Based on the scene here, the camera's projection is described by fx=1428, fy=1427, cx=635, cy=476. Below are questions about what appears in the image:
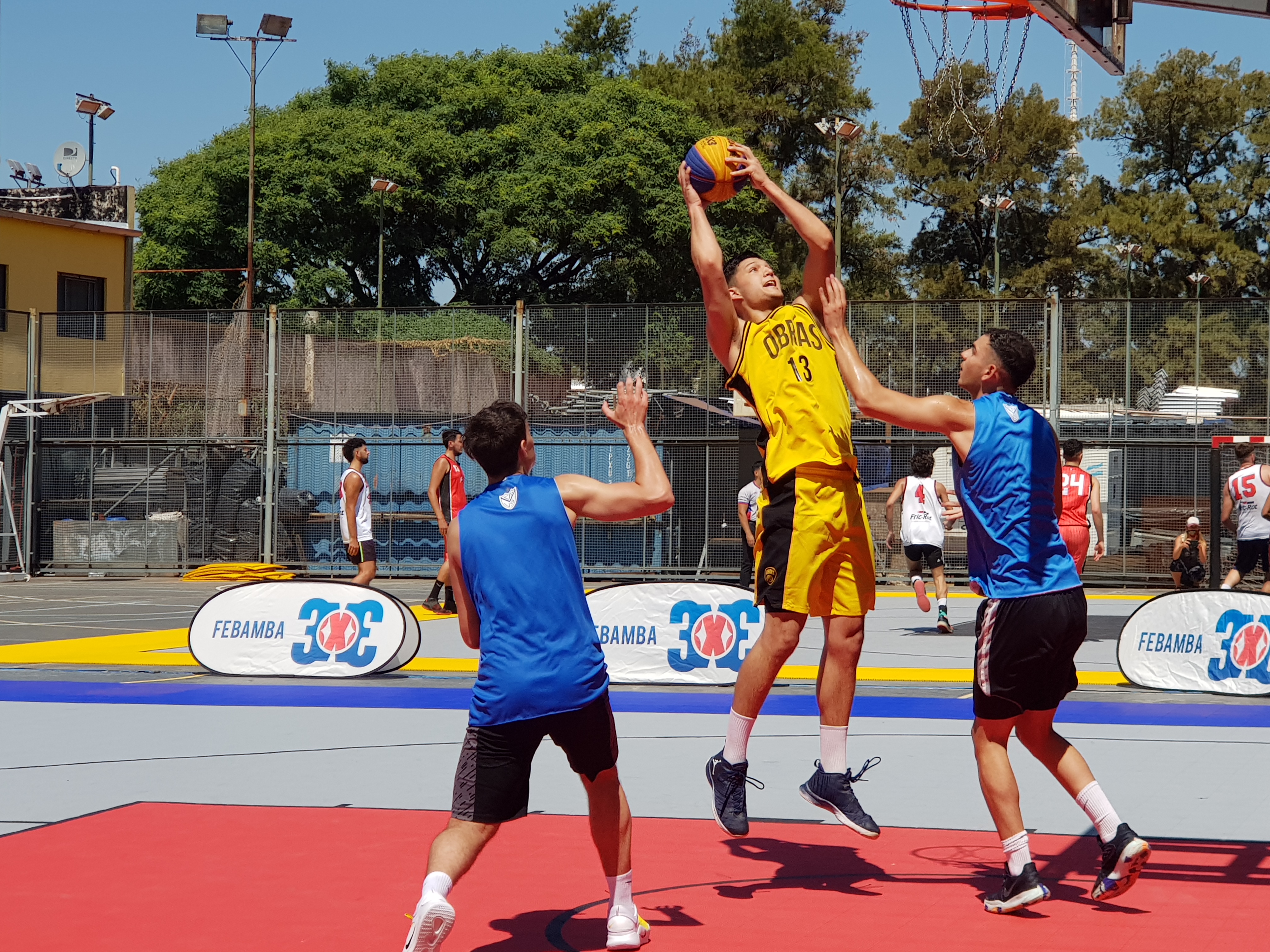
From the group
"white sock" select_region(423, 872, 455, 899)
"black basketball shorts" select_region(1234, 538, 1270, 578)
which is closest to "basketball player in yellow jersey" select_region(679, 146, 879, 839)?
"white sock" select_region(423, 872, 455, 899)

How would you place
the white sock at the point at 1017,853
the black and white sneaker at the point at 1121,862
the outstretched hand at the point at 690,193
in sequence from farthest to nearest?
the outstretched hand at the point at 690,193 → the white sock at the point at 1017,853 → the black and white sneaker at the point at 1121,862

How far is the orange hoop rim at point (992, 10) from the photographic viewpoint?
29.7 feet

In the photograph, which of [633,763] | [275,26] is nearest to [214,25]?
[275,26]

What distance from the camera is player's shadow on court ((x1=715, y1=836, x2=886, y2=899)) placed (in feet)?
16.5

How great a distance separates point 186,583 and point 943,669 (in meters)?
14.7

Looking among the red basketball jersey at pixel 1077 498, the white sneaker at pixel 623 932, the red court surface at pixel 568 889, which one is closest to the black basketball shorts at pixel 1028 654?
the red court surface at pixel 568 889

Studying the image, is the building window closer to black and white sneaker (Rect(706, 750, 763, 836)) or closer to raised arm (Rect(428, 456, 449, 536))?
raised arm (Rect(428, 456, 449, 536))

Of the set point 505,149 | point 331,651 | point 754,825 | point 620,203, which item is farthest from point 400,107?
point 754,825

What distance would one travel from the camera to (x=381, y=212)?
41.1 m

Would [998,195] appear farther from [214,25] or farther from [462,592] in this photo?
[462,592]

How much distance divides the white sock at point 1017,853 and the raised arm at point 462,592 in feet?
6.13

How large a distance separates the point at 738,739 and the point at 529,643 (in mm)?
1438

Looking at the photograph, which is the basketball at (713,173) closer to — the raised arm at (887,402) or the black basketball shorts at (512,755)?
the raised arm at (887,402)

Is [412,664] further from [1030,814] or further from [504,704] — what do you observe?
[504,704]
